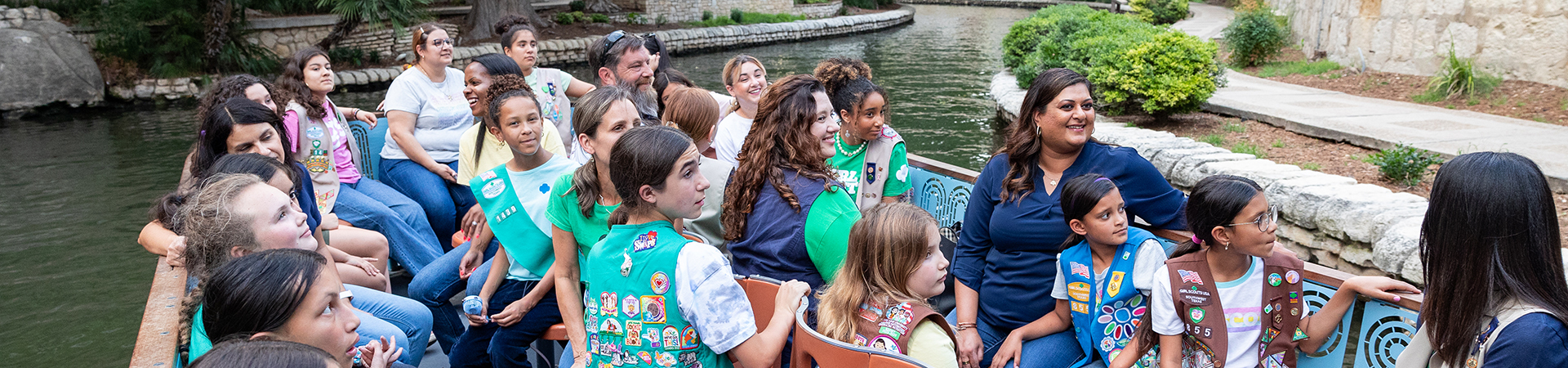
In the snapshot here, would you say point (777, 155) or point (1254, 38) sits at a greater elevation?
point (777, 155)

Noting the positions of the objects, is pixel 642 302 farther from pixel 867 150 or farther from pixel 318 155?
pixel 318 155

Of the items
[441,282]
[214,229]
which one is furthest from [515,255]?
[214,229]

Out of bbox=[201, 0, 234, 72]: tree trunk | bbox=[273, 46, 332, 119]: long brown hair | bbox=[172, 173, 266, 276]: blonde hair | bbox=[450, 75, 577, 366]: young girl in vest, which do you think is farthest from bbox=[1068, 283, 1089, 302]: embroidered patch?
bbox=[201, 0, 234, 72]: tree trunk

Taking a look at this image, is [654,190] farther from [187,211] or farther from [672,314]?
[187,211]

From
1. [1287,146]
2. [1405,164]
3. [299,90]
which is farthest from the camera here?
[1287,146]

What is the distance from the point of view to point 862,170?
142 inches

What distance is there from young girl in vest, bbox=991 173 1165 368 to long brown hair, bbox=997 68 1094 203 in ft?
0.79

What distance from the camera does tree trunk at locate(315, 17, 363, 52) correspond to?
1784 cm

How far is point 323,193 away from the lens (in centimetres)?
439

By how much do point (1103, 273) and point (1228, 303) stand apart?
351mm

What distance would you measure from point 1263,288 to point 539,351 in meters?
2.45

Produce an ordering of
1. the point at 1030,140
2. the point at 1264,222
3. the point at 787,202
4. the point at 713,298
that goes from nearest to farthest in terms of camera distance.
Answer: the point at 713,298 < the point at 1264,222 < the point at 787,202 < the point at 1030,140

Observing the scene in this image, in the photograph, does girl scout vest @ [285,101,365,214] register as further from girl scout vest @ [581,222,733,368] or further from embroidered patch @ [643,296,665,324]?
embroidered patch @ [643,296,665,324]

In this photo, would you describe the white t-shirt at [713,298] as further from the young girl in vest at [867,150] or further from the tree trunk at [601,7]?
the tree trunk at [601,7]
